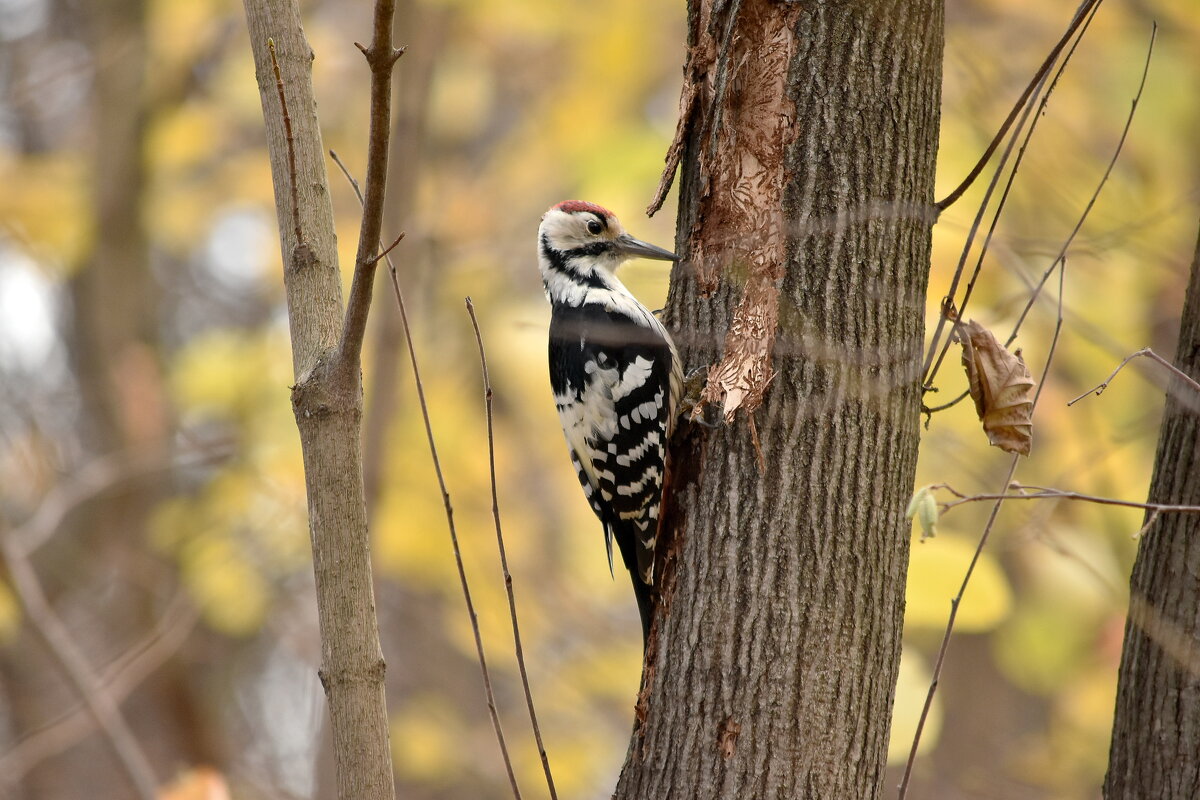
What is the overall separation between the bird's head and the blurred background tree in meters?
0.09

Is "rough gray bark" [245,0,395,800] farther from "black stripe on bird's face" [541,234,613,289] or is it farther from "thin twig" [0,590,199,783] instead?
"thin twig" [0,590,199,783]

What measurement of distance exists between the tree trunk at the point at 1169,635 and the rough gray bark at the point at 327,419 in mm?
1460

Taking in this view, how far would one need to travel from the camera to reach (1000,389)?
204 cm

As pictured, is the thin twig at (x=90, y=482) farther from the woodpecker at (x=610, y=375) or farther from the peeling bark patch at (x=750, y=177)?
the peeling bark patch at (x=750, y=177)

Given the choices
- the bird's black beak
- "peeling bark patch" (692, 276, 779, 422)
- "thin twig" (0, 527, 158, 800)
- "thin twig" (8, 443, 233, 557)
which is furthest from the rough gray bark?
"thin twig" (8, 443, 233, 557)

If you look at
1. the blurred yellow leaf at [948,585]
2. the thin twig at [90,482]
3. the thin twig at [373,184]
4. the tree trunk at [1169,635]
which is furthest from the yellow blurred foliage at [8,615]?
the tree trunk at [1169,635]

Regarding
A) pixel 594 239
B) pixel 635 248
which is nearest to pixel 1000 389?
pixel 635 248

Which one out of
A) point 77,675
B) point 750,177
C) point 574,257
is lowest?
point 77,675

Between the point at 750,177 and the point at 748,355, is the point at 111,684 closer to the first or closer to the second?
the point at 748,355

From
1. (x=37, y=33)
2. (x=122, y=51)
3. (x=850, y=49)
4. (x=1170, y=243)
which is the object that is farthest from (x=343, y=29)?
(x=850, y=49)

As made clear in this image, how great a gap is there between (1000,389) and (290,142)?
137 centimetres

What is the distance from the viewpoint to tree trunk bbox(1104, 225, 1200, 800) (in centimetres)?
203

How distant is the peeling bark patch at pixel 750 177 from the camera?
2088 mm

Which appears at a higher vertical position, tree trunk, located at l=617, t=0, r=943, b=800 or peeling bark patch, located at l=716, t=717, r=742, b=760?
tree trunk, located at l=617, t=0, r=943, b=800
